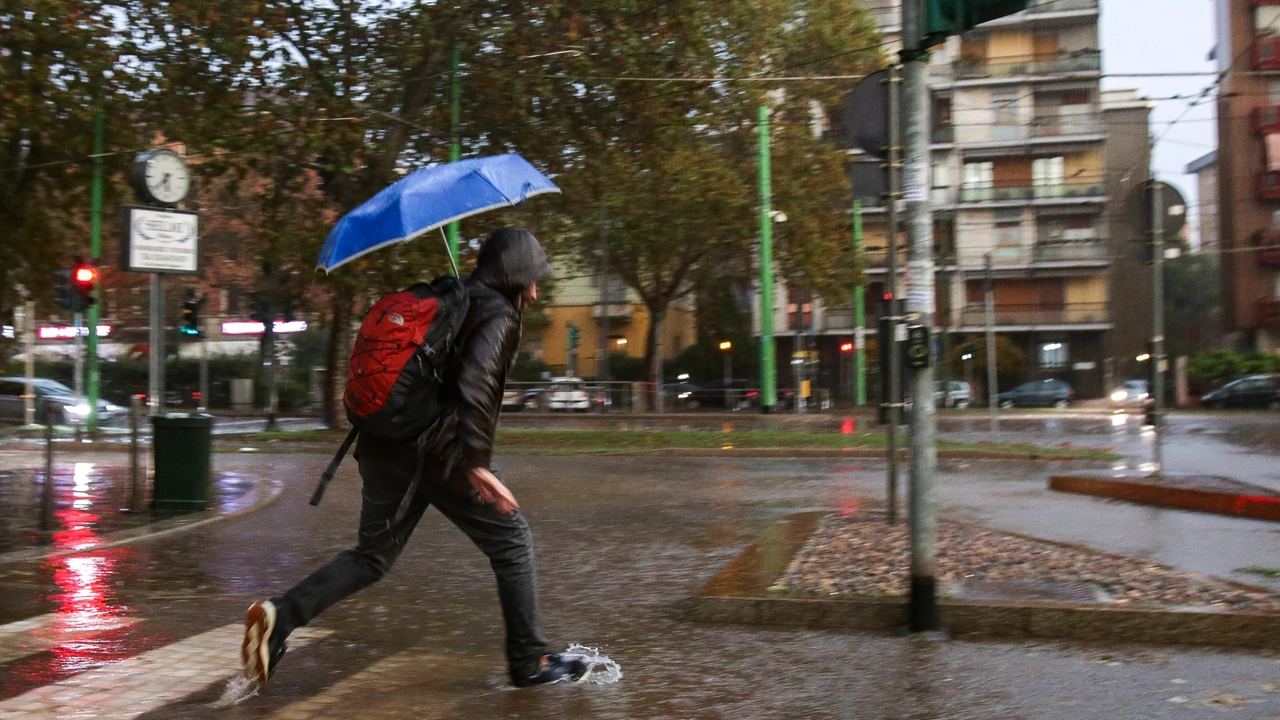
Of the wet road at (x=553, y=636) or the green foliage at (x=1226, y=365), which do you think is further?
the green foliage at (x=1226, y=365)

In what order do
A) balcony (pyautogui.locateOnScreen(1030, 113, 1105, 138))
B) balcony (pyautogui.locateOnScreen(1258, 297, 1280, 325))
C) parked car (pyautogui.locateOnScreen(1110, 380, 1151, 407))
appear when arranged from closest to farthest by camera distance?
parked car (pyautogui.locateOnScreen(1110, 380, 1151, 407))
balcony (pyautogui.locateOnScreen(1258, 297, 1280, 325))
balcony (pyautogui.locateOnScreen(1030, 113, 1105, 138))

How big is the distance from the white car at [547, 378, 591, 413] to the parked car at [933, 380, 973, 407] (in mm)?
14702

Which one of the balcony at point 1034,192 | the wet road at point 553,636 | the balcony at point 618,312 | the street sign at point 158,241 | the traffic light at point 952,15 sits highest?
the balcony at point 1034,192

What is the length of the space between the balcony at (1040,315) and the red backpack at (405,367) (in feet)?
195

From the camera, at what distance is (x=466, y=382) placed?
421cm

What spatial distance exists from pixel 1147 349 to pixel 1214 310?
71028 mm

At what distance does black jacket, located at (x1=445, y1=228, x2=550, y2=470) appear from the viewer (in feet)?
13.8

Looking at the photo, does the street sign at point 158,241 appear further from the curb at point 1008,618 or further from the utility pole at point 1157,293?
the utility pole at point 1157,293

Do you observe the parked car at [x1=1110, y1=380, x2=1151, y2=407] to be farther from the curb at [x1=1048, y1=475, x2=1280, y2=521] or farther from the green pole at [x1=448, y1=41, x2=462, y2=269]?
the curb at [x1=1048, y1=475, x2=1280, y2=521]

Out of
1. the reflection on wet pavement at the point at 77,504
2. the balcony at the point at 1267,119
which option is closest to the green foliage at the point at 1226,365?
the balcony at the point at 1267,119

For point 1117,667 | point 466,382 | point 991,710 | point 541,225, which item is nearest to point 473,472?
point 466,382

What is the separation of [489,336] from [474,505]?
0.66 m

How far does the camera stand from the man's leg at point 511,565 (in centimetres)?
457

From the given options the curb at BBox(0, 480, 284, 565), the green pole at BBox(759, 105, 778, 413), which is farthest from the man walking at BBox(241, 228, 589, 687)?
the green pole at BBox(759, 105, 778, 413)
